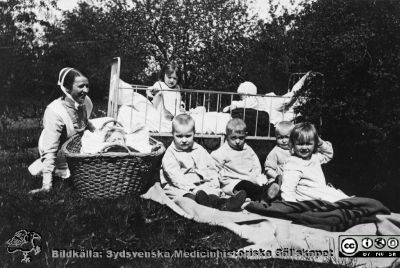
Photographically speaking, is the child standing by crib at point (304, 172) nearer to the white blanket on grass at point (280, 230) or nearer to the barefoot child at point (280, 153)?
the white blanket on grass at point (280, 230)

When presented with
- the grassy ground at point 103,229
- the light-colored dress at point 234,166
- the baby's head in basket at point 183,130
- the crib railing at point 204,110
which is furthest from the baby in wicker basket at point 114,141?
the crib railing at point 204,110

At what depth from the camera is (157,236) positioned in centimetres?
288

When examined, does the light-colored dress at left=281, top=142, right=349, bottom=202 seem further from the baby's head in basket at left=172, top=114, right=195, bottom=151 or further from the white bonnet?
the white bonnet

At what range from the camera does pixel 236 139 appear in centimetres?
420

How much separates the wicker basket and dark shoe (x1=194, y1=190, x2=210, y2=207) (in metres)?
0.58

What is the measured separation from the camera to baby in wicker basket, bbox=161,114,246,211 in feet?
12.7

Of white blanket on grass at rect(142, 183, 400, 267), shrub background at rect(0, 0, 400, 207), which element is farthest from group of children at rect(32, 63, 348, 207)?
shrub background at rect(0, 0, 400, 207)

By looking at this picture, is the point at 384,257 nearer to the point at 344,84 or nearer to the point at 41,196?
the point at 344,84

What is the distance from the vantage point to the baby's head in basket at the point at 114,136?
12.7 ft

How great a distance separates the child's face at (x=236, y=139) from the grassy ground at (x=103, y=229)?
1.08 metres

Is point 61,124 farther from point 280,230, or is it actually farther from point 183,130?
point 280,230

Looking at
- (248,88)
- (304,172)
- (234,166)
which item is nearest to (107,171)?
(234,166)

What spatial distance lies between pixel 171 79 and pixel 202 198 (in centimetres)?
295

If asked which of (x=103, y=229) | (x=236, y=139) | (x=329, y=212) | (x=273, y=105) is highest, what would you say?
(x=273, y=105)
